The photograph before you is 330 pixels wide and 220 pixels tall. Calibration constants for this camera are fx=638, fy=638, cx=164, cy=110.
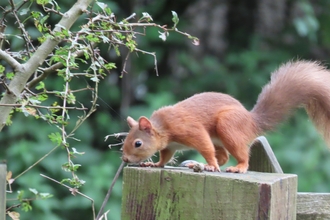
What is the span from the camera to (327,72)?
170 centimetres

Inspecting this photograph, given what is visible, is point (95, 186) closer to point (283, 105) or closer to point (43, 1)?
point (283, 105)

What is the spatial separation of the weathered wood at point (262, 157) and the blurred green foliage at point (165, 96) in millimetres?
1589

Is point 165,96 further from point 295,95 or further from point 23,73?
point 23,73

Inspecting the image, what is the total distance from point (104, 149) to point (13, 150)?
0.70m

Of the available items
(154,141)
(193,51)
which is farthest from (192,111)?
(193,51)

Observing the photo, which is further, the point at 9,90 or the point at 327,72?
the point at 327,72

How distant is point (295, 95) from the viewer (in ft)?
5.39

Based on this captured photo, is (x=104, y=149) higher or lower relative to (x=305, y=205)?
higher

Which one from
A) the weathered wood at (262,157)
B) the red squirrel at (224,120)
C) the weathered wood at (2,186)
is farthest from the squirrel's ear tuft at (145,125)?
the weathered wood at (2,186)

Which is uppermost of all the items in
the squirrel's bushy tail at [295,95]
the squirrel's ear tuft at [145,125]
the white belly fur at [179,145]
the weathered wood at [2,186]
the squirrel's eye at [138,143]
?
the squirrel's bushy tail at [295,95]

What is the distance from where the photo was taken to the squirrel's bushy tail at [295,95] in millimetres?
1629

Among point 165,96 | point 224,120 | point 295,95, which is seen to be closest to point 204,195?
point 224,120

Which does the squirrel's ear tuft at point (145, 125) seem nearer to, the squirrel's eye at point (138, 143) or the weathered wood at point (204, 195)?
the squirrel's eye at point (138, 143)

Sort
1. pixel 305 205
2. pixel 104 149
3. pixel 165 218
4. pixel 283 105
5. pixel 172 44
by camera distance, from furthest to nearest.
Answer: pixel 172 44 → pixel 104 149 → pixel 283 105 → pixel 305 205 → pixel 165 218
